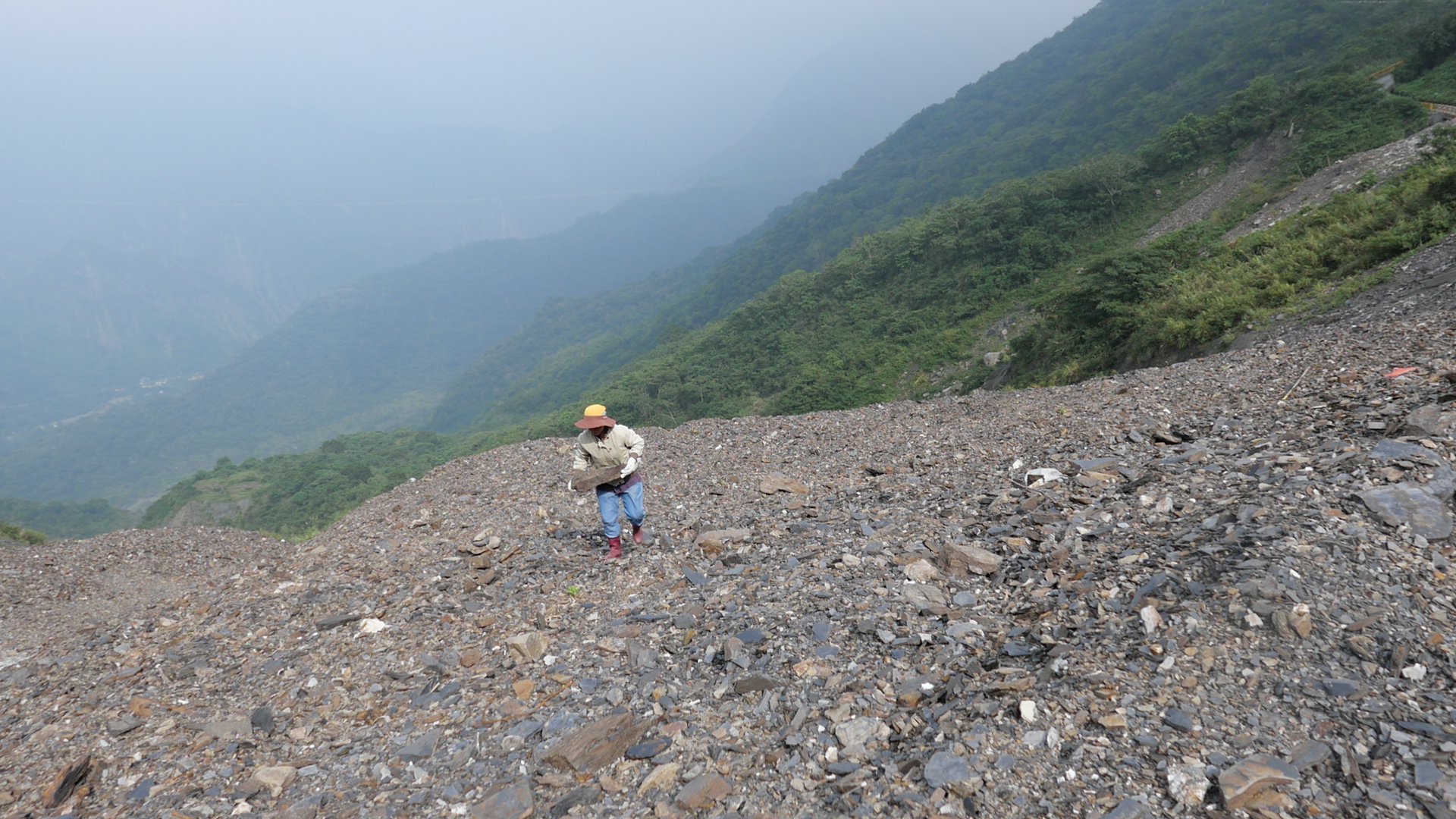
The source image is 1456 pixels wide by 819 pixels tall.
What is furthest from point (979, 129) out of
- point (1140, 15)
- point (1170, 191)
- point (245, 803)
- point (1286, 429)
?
point (245, 803)

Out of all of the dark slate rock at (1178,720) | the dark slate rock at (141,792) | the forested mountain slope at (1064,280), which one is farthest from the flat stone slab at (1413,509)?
the forested mountain slope at (1064,280)

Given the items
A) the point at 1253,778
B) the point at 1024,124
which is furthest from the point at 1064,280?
the point at 1024,124

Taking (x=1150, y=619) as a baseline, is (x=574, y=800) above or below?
above

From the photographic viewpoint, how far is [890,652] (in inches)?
176

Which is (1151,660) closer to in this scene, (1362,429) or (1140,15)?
(1362,429)

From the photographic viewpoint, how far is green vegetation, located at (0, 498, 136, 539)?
68.5 metres

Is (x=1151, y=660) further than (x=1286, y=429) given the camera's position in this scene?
No

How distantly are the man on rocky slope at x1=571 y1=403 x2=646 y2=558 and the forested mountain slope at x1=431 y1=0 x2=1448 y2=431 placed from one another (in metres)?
39.7

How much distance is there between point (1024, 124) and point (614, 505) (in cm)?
9256

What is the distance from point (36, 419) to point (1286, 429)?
10836 inches

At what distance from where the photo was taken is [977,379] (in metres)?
23.1

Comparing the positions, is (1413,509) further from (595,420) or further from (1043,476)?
(595,420)

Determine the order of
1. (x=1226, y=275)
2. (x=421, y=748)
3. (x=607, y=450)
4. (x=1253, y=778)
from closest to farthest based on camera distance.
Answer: (x=1253, y=778), (x=421, y=748), (x=607, y=450), (x=1226, y=275)

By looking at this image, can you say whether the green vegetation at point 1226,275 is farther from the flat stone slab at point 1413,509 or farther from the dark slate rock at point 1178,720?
the dark slate rock at point 1178,720
